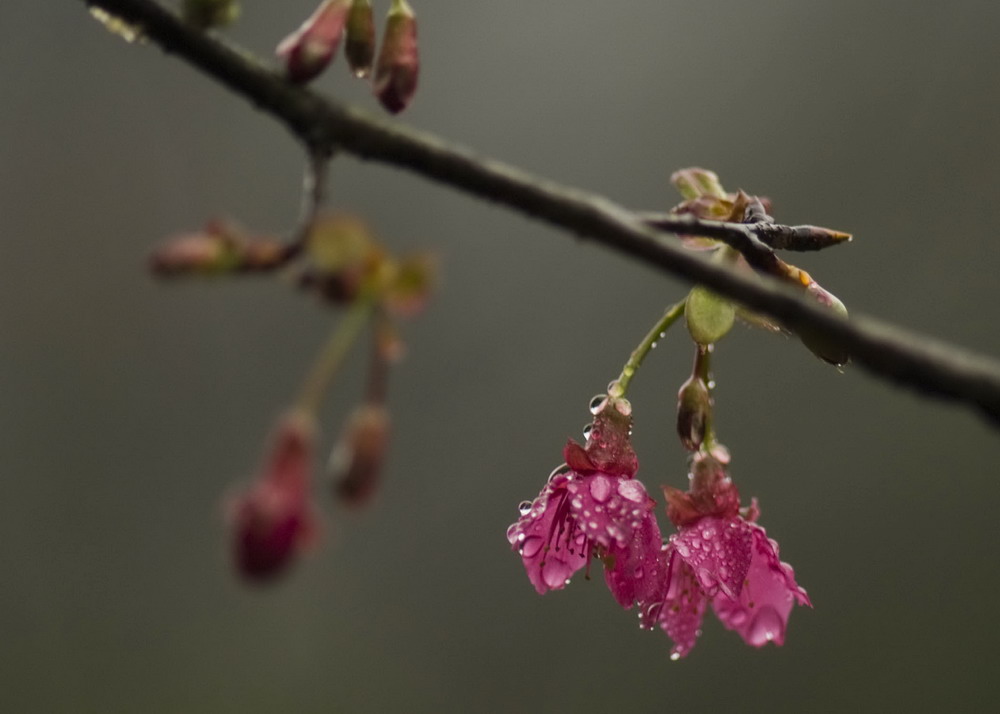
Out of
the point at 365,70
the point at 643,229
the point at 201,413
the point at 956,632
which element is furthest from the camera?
the point at 201,413

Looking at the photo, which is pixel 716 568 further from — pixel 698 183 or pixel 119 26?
pixel 119 26

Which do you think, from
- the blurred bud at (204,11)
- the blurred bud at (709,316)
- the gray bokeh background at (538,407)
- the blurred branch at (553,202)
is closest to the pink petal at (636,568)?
the blurred bud at (709,316)

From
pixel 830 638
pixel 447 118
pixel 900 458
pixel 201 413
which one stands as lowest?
pixel 201 413

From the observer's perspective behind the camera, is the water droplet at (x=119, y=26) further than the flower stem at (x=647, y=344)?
No

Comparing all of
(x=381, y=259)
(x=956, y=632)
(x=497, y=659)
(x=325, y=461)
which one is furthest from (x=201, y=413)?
(x=381, y=259)

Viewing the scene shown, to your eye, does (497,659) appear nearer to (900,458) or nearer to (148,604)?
(148,604)

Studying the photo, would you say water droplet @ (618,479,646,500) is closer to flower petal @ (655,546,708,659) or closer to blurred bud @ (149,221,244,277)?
flower petal @ (655,546,708,659)

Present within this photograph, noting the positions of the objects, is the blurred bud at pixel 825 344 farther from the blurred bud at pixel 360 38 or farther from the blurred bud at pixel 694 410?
the blurred bud at pixel 360 38
